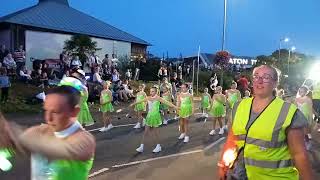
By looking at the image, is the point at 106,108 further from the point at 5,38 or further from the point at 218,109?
the point at 5,38

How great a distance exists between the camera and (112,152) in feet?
42.1

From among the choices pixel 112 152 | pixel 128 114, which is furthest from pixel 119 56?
pixel 112 152

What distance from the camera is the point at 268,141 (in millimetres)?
4234

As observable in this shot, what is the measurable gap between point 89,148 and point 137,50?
142ft

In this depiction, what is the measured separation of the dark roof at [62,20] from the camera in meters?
36.3

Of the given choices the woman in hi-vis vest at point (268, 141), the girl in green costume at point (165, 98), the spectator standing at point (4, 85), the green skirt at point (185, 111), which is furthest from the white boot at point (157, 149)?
the spectator standing at point (4, 85)

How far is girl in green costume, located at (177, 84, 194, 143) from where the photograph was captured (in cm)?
1605

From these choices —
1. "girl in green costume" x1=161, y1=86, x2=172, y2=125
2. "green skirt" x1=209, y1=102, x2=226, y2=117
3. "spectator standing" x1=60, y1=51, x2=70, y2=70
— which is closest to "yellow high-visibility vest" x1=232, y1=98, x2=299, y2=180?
"green skirt" x1=209, y1=102, x2=226, y2=117

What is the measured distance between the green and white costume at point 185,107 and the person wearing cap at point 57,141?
12.7 metres

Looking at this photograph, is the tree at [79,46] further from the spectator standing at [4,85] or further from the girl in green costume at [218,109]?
the girl in green costume at [218,109]

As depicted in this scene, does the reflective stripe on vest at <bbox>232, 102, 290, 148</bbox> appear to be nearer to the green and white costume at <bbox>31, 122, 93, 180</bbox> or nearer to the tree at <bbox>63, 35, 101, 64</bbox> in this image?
the green and white costume at <bbox>31, 122, 93, 180</bbox>

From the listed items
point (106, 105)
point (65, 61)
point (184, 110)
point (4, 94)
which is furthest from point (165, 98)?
point (65, 61)

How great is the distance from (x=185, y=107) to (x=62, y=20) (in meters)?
25.2

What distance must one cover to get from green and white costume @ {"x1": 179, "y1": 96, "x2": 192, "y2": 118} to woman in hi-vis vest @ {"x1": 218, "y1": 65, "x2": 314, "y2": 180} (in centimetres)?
1159
